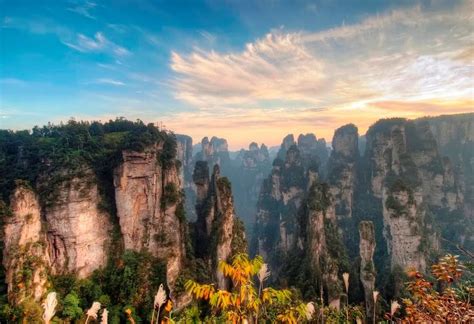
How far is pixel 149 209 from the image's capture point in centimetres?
3356

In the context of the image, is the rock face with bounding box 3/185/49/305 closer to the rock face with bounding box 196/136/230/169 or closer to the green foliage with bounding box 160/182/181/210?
the green foliage with bounding box 160/182/181/210

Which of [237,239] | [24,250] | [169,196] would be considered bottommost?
[237,239]

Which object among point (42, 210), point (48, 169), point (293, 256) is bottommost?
point (293, 256)

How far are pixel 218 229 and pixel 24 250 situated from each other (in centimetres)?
2050

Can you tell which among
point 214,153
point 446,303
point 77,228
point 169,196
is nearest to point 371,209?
point 169,196

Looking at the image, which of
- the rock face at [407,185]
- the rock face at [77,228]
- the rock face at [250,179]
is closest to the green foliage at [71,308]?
the rock face at [77,228]

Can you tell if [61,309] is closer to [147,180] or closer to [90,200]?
[90,200]

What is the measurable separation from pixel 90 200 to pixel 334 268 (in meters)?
29.7

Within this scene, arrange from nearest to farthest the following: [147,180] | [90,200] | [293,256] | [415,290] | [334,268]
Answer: [415,290], [90,200], [147,180], [334,268], [293,256]

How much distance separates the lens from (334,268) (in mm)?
37594

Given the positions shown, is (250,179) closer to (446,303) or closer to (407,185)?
(407,185)

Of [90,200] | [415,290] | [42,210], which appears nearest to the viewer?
[415,290]

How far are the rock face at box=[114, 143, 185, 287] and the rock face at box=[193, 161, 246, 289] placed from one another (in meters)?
4.72

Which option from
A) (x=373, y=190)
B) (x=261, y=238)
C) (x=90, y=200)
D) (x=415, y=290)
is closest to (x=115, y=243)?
(x=90, y=200)
